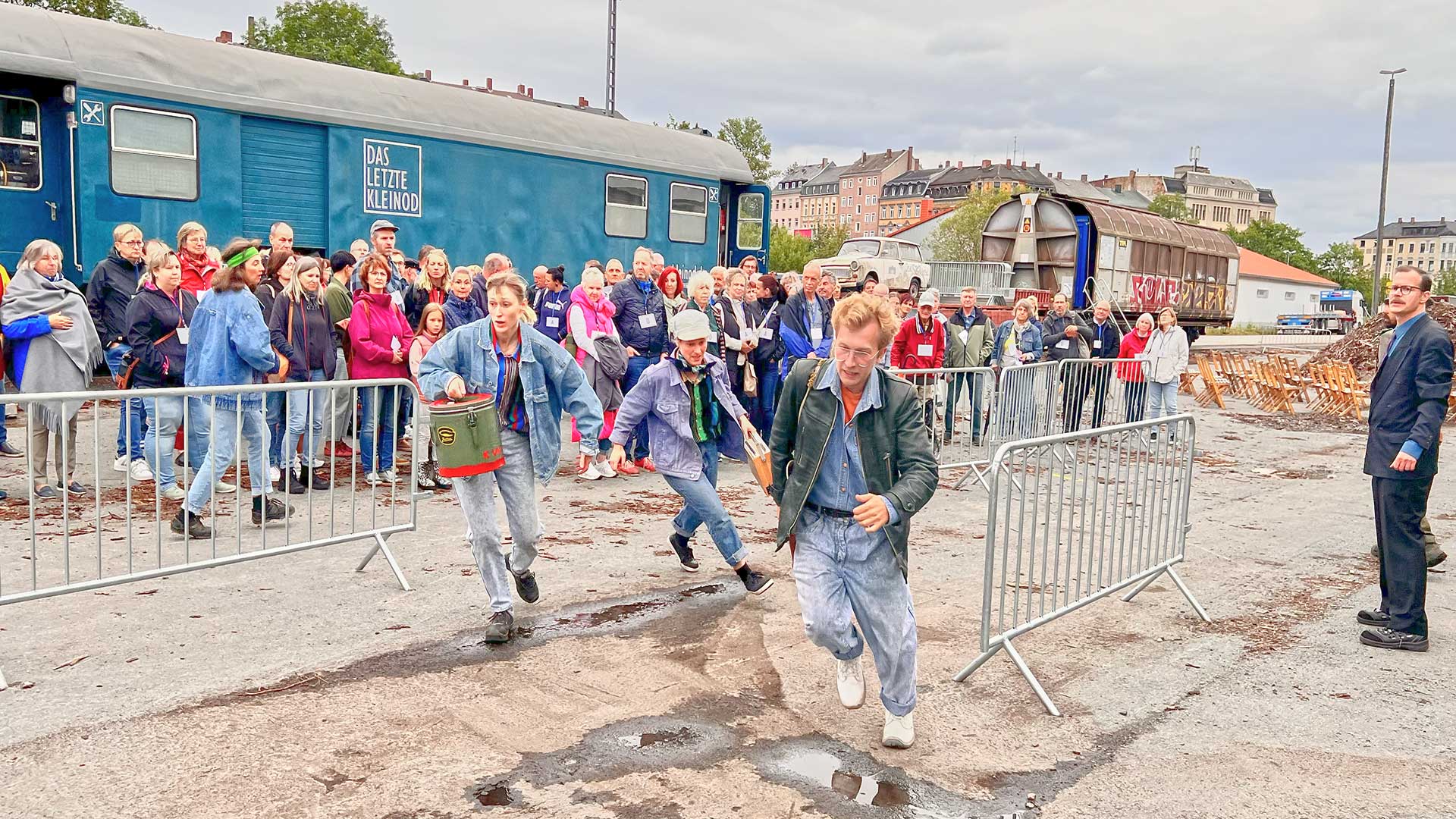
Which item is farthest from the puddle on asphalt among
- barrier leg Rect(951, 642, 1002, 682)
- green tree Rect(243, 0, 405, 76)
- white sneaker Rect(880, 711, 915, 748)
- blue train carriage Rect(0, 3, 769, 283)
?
green tree Rect(243, 0, 405, 76)

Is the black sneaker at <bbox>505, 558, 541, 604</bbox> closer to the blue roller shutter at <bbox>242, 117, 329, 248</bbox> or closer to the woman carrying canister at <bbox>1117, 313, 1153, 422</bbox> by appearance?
the blue roller shutter at <bbox>242, 117, 329, 248</bbox>

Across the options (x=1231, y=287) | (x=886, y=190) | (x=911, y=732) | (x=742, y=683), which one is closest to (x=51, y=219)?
(x=742, y=683)

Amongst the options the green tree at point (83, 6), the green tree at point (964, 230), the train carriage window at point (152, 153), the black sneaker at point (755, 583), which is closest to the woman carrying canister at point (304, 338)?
the black sneaker at point (755, 583)

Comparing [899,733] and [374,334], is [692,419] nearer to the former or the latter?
[899,733]

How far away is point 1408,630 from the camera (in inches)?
227

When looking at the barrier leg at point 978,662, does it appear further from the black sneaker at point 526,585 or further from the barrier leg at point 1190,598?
the black sneaker at point 526,585

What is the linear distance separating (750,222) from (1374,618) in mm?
14370

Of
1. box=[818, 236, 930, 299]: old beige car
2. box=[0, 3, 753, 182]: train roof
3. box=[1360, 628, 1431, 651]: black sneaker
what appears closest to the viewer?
box=[1360, 628, 1431, 651]: black sneaker

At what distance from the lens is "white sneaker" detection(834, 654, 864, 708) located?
14.4 ft

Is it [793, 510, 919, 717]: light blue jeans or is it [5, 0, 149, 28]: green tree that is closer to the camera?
[793, 510, 919, 717]: light blue jeans

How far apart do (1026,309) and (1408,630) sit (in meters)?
8.07

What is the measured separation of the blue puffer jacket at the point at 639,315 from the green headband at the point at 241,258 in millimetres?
3395

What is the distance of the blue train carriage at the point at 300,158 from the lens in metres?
11.0

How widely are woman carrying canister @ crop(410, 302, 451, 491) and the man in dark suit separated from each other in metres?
6.49
